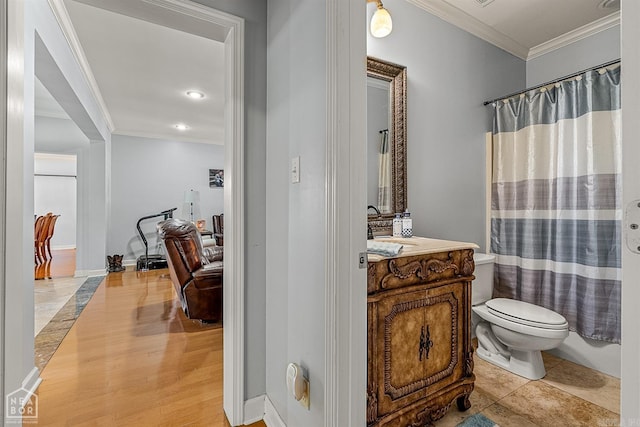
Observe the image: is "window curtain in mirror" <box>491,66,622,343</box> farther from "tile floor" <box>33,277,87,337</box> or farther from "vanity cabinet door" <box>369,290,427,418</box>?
"tile floor" <box>33,277,87,337</box>

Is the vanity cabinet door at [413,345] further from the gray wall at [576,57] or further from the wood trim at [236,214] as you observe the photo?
the gray wall at [576,57]

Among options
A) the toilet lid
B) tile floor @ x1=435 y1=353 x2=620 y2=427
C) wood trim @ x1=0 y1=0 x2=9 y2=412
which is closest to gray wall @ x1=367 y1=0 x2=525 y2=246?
the toilet lid

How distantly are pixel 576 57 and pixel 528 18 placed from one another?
23.3 inches

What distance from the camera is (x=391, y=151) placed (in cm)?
209

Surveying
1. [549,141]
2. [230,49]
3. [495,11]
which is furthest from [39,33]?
[549,141]

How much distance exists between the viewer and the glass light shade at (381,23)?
5.99 ft

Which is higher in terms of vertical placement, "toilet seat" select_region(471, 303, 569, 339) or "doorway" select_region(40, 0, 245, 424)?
"doorway" select_region(40, 0, 245, 424)

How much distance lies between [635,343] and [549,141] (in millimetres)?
2364

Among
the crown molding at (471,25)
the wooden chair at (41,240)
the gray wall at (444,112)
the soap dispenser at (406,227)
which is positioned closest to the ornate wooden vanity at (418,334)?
the soap dispenser at (406,227)

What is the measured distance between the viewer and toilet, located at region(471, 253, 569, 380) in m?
1.83

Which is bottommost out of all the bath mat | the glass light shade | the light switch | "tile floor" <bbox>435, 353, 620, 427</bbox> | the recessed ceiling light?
"tile floor" <bbox>435, 353, 620, 427</bbox>

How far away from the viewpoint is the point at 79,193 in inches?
176

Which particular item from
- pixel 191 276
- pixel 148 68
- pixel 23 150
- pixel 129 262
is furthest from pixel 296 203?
pixel 129 262

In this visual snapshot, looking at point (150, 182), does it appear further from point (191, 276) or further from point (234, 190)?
point (234, 190)
